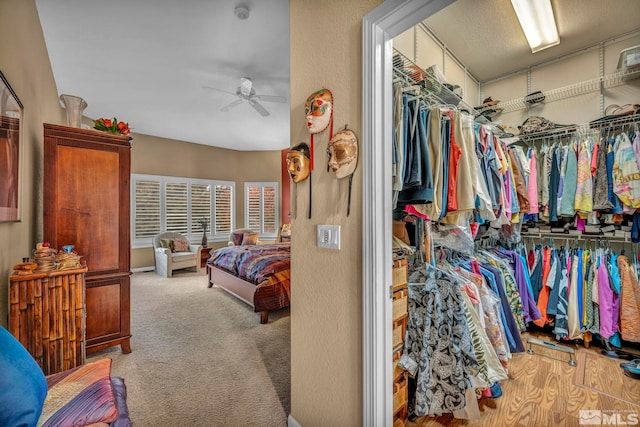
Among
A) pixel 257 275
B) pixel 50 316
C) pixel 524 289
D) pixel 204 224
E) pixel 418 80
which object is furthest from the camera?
pixel 204 224

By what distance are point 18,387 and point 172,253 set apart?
4935 millimetres

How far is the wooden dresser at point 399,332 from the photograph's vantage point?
1.41 meters

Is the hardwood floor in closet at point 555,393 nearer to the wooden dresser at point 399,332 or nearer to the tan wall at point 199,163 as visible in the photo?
the wooden dresser at point 399,332

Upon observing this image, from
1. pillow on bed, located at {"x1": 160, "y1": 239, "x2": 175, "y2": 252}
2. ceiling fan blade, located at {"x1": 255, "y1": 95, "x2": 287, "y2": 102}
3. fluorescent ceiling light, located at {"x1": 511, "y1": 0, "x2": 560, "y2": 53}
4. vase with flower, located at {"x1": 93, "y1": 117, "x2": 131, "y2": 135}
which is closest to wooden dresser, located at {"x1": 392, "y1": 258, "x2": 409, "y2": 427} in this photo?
fluorescent ceiling light, located at {"x1": 511, "y1": 0, "x2": 560, "y2": 53}

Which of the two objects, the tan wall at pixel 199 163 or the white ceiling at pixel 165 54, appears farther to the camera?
the tan wall at pixel 199 163

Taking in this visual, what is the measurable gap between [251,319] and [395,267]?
2414 mm

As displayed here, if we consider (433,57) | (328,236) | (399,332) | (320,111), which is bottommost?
(399,332)

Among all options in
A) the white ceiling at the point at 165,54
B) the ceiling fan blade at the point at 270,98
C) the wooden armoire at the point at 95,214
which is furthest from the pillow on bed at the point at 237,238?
the wooden armoire at the point at 95,214

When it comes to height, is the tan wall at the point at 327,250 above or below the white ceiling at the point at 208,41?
below

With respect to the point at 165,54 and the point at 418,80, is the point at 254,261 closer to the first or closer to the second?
the point at 165,54

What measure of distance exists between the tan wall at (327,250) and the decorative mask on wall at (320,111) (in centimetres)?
3

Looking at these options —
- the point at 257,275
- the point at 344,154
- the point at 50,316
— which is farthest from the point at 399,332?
the point at 50,316

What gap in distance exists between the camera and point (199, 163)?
21.7 feet

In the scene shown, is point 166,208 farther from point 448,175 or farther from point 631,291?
point 631,291
